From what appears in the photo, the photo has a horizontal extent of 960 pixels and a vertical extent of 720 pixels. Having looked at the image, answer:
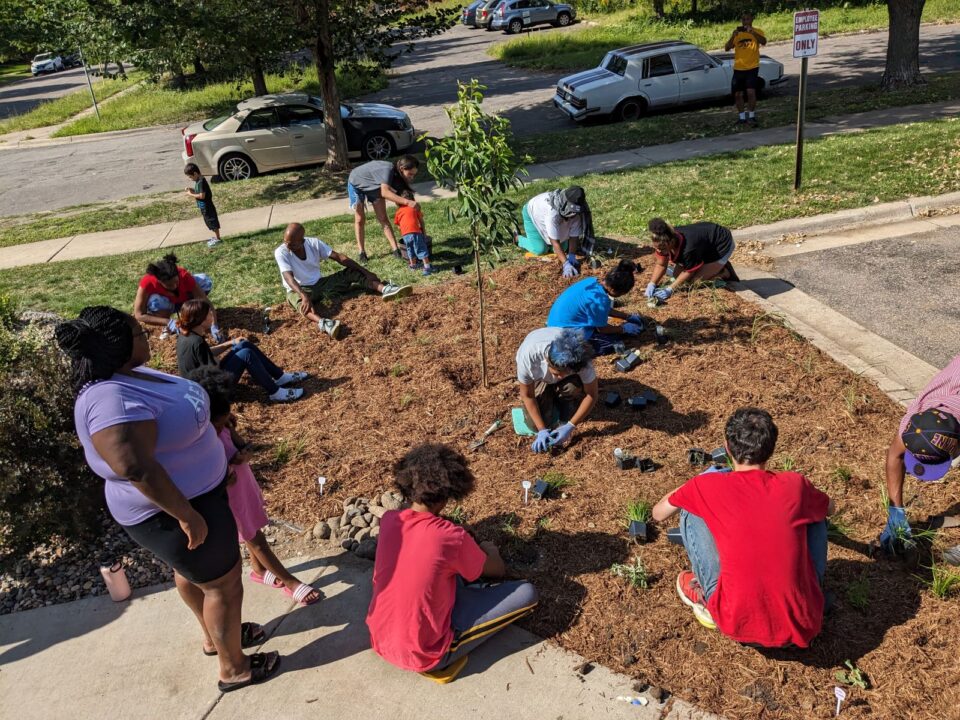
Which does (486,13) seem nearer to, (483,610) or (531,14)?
(531,14)

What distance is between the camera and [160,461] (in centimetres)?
330

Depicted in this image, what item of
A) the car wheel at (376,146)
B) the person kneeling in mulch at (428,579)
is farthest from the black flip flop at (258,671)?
the car wheel at (376,146)

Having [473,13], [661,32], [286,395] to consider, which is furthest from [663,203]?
Result: [473,13]

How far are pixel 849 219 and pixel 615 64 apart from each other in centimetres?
831

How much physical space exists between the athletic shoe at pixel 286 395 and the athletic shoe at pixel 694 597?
3766 mm

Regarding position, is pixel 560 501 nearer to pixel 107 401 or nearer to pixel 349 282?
pixel 107 401

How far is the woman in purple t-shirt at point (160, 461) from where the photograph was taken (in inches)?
120

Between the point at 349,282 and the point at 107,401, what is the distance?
5.62 m

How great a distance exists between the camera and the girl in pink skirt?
3955 mm

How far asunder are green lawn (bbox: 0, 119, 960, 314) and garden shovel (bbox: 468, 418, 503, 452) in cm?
317

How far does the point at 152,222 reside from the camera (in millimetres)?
12383

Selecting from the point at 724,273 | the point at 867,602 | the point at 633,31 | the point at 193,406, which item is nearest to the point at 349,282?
Result: the point at 724,273

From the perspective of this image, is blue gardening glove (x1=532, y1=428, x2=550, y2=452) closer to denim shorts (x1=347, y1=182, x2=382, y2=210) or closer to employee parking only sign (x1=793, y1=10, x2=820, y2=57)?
denim shorts (x1=347, y1=182, x2=382, y2=210)

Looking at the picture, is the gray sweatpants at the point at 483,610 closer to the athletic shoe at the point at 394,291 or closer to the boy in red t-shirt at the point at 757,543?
the boy in red t-shirt at the point at 757,543
